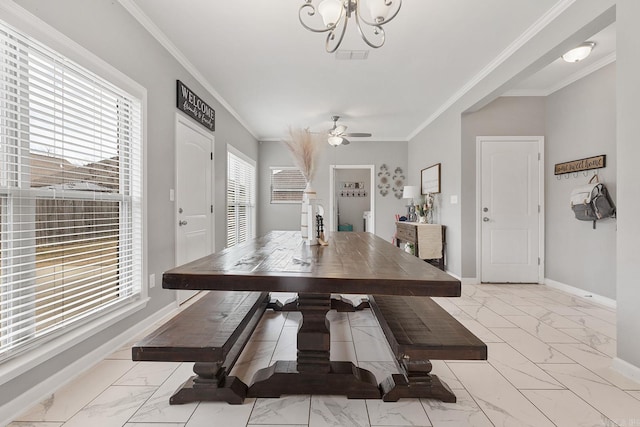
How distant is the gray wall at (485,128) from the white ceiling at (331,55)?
26 cm

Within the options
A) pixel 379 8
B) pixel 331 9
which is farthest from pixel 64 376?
pixel 379 8

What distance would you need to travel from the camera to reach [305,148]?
177 centimetres

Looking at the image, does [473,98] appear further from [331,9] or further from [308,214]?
[308,214]

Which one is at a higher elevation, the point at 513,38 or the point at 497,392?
the point at 513,38

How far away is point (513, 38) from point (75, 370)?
420 cm

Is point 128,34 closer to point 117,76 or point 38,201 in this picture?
point 117,76

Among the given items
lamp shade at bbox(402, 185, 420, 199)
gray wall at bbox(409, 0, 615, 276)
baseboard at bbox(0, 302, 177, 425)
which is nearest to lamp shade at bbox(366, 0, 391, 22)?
gray wall at bbox(409, 0, 615, 276)

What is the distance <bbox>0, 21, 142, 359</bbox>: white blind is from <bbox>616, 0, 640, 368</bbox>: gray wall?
10.6ft

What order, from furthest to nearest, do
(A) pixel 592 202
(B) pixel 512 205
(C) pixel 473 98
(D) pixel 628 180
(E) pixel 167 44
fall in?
(B) pixel 512 205
(C) pixel 473 98
(A) pixel 592 202
(E) pixel 167 44
(D) pixel 628 180

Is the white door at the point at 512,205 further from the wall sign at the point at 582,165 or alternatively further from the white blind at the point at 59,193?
the white blind at the point at 59,193

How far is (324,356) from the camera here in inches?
61.1

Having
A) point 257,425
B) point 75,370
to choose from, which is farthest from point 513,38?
point 75,370

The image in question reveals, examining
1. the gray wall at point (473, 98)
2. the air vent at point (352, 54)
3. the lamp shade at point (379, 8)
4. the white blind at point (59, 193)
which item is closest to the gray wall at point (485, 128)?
the gray wall at point (473, 98)

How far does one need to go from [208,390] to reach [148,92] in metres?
2.29
